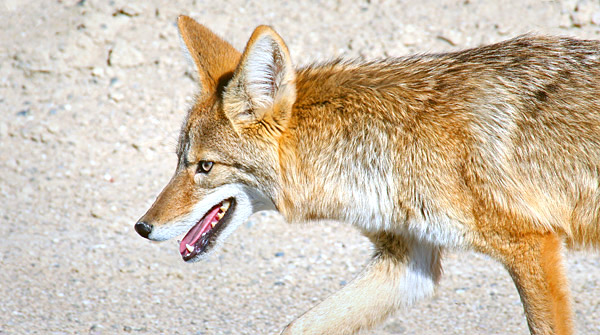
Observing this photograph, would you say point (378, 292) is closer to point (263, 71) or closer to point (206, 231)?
point (206, 231)

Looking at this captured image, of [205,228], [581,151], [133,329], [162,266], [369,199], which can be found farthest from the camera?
[162,266]

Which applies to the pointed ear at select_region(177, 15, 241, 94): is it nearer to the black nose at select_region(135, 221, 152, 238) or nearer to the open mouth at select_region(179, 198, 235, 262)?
the open mouth at select_region(179, 198, 235, 262)

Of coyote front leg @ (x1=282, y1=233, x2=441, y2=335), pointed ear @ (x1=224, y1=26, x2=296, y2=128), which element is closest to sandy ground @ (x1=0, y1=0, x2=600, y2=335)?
coyote front leg @ (x1=282, y1=233, x2=441, y2=335)

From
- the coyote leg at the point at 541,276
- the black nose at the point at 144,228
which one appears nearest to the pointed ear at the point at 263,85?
the black nose at the point at 144,228

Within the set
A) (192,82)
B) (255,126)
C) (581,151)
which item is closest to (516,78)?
(581,151)

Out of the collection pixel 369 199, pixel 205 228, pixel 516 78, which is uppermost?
pixel 516 78

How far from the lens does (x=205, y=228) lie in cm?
449

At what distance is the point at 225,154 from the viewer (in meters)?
4.26

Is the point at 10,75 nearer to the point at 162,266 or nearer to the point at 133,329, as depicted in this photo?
the point at 162,266

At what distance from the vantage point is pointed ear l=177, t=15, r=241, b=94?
179 inches

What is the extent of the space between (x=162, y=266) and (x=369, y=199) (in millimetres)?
2731

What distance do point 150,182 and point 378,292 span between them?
3.72 metres

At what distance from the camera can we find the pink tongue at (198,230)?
4473 millimetres

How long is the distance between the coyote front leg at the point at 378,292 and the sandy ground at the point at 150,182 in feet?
2.72
